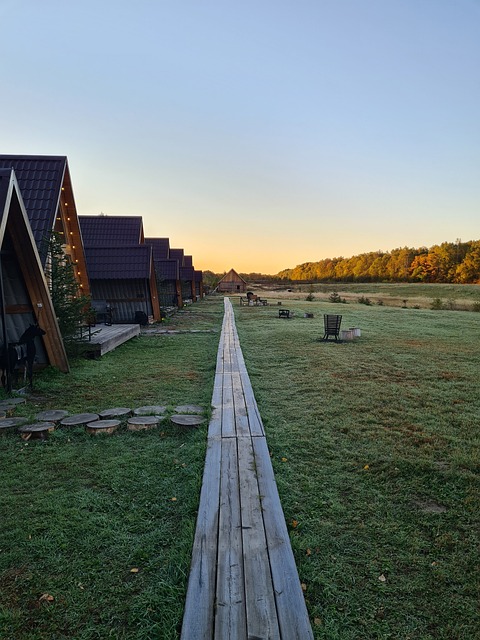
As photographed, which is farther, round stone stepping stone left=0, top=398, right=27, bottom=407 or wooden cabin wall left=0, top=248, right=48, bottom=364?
wooden cabin wall left=0, top=248, right=48, bottom=364

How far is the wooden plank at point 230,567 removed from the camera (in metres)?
2.00

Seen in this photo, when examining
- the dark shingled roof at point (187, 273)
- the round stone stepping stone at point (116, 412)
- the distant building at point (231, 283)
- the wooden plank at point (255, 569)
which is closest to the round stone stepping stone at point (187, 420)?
the round stone stepping stone at point (116, 412)

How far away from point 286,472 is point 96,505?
6.55ft

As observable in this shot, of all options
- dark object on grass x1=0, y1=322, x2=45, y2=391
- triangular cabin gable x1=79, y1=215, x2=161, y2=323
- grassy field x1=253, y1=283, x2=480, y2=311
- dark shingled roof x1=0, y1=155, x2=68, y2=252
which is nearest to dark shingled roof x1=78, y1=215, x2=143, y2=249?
triangular cabin gable x1=79, y1=215, x2=161, y2=323

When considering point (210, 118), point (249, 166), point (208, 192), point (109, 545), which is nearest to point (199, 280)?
point (208, 192)

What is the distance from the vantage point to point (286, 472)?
13.2 feet

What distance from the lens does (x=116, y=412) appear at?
5.86 m

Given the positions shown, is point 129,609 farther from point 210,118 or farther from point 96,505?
point 210,118

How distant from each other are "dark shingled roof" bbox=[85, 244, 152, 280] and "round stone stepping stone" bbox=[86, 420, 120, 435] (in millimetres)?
12705

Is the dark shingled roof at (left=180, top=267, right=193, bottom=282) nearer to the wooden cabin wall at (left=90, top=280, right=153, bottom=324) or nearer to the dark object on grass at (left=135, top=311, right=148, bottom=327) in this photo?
the wooden cabin wall at (left=90, top=280, right=153, bottom=324)

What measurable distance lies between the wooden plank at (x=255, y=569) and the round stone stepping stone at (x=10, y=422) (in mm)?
3722

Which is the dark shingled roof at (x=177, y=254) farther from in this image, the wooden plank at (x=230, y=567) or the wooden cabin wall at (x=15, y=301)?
the wooden plank at (x=230, y=567)

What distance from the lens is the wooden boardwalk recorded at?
201cm

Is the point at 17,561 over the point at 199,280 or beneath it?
beneath
